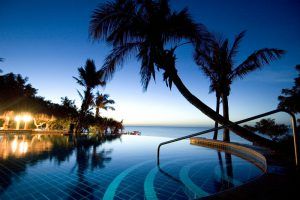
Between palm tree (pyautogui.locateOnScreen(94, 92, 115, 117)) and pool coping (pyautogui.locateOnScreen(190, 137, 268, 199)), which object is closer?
pool coping (pyautogui.locateOnScreen(190, 137, 268, 199))

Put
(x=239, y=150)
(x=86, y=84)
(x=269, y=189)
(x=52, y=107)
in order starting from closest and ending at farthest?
(x=269, y=189)
(x=239, y=150)
(x=86, y=84)
(x=52, y=107)

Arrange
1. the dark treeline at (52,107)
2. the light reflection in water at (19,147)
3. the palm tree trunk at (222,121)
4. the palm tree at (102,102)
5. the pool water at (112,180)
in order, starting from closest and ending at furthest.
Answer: the pool water at (112,180), the palm tree trunk at (222,121), the light reflection in water at (19,147), the dark treeline at (52,107), the palm tree at (102,102)

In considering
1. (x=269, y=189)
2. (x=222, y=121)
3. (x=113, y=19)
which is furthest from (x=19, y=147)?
(x=269, y=189)

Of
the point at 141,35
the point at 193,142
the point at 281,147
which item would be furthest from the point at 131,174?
the point at 193,142

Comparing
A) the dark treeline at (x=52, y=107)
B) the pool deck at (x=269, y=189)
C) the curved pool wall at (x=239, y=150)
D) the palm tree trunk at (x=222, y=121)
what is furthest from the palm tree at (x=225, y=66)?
the dark treeline at (x=52, y=107)

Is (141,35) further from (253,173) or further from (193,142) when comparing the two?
(193,142)

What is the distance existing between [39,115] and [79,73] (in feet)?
24.3

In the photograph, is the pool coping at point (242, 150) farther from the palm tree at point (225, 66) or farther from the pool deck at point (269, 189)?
the pool deck at point (269, 189)

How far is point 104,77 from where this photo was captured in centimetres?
628

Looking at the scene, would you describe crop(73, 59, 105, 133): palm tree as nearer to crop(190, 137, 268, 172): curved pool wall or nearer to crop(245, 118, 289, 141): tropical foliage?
crop(190, 137, 268, 172): curved pool wall

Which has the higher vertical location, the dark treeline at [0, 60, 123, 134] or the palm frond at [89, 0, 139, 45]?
the palm frond at [89, 0, 139, 45]

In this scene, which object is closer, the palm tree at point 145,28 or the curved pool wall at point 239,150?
the curved pool wall at point 239,150

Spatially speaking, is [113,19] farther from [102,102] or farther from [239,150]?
[102,102]

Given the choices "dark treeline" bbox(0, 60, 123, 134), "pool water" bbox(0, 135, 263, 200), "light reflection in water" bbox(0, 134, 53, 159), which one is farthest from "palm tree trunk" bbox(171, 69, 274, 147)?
"dark treeline" bbox(0, 60, 123, 134)
